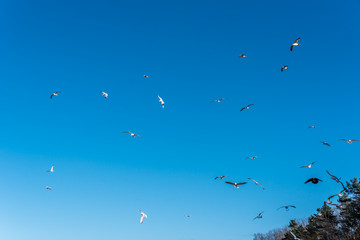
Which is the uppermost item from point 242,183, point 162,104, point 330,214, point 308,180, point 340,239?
point 162,104

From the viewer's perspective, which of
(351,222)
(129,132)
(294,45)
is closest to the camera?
(294,45)

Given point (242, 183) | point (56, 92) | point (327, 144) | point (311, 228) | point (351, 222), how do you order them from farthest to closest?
1. point (311, 228)
2. point (351, 222)
3. point (56, 92)
4. point (327, 144)
5. point (242, 183)

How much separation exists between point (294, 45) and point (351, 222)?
81.7ft

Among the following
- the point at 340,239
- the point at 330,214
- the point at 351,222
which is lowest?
the point at 340,239

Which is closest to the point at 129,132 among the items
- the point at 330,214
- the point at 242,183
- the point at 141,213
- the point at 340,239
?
the point at 141,213

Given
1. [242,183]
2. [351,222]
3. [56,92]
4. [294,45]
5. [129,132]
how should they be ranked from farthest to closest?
[351,222], [56,92], [129,132], [294,45], [242,183]

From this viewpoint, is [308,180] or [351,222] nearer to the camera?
[308,180]

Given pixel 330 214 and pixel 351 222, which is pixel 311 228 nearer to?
pixel 330 214

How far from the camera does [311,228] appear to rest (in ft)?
126

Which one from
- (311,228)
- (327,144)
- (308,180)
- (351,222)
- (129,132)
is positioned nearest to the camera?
(308,180)

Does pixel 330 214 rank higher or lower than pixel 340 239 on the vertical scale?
higher

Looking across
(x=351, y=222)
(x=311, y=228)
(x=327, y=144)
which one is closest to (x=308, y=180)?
(x=327, y=144)

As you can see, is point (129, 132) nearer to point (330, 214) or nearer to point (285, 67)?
point (285, 67)

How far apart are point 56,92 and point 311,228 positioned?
4092cm
